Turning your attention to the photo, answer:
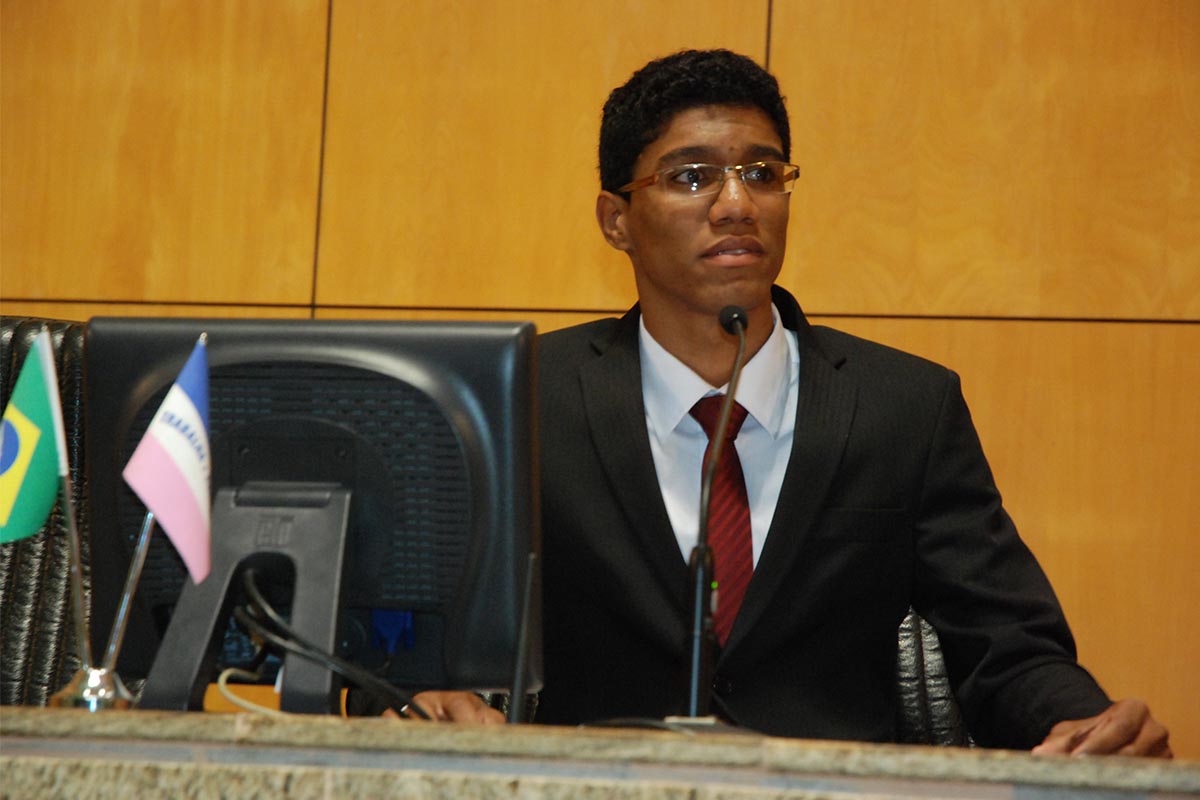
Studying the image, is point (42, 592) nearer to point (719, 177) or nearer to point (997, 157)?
point (719, 177)

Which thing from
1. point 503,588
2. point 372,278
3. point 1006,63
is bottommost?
point 503,588

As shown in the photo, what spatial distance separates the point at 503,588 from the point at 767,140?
1.08 meters

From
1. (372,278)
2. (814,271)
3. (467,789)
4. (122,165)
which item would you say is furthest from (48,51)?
(467,789)

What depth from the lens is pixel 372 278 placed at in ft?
9.32

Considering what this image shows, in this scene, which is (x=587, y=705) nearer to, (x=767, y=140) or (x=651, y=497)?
(x=651, y=497)

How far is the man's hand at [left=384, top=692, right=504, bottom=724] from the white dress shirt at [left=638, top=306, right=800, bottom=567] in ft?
1.42

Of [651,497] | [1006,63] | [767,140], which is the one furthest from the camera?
[1006,63]

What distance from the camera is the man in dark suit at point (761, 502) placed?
6.04 feet

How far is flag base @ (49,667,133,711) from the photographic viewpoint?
1.12m

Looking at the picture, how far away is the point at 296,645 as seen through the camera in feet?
3.82

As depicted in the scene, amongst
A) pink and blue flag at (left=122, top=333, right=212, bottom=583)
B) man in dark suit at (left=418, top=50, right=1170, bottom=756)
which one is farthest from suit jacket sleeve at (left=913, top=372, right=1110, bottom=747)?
pink and blue flag at (left=122, top=333, right=212, bottom=583)

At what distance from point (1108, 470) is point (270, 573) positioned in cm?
191

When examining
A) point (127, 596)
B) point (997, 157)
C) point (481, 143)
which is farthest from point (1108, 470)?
point (127, 596)

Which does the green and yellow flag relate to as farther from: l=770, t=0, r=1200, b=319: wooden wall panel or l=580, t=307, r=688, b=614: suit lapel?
l=770, t=0, r=1200, b=319: wooden wall panel
